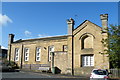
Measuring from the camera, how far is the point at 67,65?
1102 inches

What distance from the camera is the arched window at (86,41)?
1073 inches

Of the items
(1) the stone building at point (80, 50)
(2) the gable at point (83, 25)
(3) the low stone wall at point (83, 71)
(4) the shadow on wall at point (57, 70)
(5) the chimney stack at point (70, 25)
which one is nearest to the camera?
(1) the stone building at point (80, 50)

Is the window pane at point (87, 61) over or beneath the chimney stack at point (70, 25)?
beneath

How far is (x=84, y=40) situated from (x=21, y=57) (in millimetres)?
15975

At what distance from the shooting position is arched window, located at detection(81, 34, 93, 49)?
89.4 feet

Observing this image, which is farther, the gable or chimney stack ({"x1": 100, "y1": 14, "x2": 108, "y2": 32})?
the gable

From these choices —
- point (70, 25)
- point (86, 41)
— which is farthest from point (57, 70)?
point (70, 25)

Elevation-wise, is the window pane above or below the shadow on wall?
above

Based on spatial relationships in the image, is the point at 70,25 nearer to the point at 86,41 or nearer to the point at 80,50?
the point at 86,41

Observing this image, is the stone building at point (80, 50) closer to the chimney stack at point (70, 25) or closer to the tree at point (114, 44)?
the chimney stack at point (70, 25)

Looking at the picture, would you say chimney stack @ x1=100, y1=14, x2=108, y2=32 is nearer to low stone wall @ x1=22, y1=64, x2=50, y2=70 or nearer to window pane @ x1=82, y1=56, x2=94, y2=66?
window pane @ x1=82, y1=56, x2=94, y2=66

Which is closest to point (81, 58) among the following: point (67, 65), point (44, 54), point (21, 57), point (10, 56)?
point (67, 65)

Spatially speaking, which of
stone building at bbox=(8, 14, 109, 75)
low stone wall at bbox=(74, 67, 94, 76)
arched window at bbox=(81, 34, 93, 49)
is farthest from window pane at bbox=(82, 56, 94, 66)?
arched window at bbox=(81, 34, 93, 49)

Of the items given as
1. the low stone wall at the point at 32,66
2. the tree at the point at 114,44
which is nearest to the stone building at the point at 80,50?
the low stone wall at the point at 32,66
